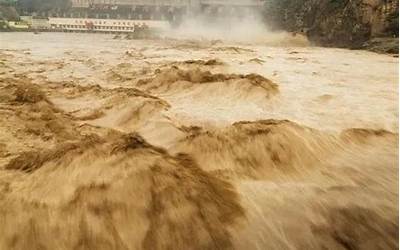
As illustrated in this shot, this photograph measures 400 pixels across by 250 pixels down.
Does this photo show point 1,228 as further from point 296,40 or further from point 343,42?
point 296,40

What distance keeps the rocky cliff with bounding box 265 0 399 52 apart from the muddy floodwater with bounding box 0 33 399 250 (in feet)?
60.5

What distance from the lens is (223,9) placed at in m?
74.9

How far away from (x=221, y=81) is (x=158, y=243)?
831cm

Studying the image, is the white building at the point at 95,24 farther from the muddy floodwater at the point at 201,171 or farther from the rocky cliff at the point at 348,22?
the muddy floodwater at the point at 201,171

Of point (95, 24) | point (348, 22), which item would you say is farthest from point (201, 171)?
point (95, 24)

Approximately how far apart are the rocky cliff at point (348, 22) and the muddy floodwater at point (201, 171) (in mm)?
18433

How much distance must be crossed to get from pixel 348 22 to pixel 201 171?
33.0 meters

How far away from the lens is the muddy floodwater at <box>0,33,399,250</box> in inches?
176

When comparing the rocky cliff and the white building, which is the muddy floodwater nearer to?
the rocky cliff

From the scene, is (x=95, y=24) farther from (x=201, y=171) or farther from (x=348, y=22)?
(x=201, y=171)

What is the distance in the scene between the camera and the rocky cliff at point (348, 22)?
3130cm

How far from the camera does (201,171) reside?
599 centimetres

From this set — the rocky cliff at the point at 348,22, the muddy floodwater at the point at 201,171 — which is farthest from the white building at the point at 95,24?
the muddy floodwater at the point at 201,171

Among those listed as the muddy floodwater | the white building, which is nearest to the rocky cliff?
the muddy floodwater
